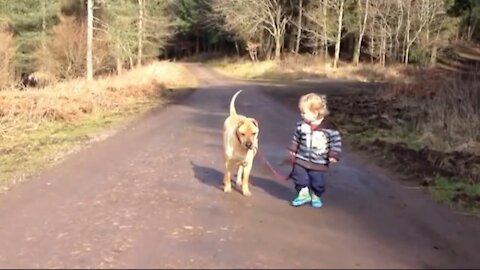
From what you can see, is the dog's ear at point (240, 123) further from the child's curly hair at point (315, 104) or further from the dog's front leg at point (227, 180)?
the child's curly hair at point (315, 104)

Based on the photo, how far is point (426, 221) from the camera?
713 cm

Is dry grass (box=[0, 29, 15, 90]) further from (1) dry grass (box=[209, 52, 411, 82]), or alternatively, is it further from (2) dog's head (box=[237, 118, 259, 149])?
(2) dog's head (box=[237, 118, 259, 149])

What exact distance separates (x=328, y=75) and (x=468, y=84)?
3420cm

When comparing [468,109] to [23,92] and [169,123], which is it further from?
[23,92]

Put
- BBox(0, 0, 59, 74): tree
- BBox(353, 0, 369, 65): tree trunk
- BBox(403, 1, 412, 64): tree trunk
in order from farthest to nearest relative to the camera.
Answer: BBox(353, 0, 369, 65): tree trunk
BBox(403, 1, 412, 64): tree trunk
BBox(0, 0, 59, 74): tree

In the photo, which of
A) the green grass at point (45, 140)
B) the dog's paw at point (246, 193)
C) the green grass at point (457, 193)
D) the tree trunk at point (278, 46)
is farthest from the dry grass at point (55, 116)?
the tree trunk at point (278, 46)

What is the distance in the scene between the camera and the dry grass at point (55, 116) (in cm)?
1267

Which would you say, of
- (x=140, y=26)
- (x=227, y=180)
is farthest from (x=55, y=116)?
(x=140, y=26)

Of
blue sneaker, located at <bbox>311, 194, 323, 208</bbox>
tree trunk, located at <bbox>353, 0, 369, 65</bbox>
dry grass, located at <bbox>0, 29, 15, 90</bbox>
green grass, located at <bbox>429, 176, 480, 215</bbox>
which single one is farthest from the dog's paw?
tree trunk, located at <bbox>353, 0, 369, 65</bbox>

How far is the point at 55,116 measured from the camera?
60.9ft

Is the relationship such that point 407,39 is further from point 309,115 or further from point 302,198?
point 309,115

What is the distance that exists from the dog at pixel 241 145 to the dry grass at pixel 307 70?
3475 cm

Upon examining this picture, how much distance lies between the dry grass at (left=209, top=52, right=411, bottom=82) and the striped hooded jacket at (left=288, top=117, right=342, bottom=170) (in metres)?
35.2

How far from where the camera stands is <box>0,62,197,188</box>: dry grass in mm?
12672
